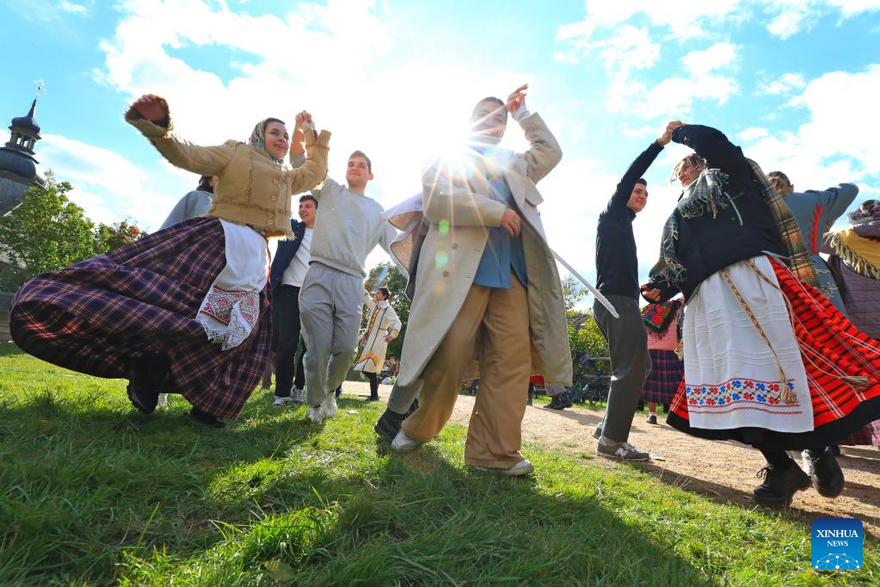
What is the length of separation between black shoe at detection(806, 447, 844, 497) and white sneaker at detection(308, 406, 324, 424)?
11.1 ft

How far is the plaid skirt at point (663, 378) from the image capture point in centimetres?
721

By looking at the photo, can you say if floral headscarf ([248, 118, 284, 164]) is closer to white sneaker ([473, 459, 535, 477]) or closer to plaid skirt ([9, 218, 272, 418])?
plaid skirt ([9, 218, 272, 418])

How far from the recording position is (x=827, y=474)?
8.29ft

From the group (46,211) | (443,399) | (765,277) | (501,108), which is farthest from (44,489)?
(46,211)

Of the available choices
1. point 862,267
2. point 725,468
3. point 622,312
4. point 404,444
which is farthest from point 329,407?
point 862,267

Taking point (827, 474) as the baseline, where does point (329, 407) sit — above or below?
below

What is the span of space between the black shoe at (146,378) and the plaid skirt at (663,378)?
674 cm

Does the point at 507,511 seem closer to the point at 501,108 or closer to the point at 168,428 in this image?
the point at 168,428

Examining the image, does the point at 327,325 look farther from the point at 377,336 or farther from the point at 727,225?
the point at 377,336

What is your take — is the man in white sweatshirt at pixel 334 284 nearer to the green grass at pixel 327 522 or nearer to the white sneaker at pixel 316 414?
the white sneaker at pixel 316 414

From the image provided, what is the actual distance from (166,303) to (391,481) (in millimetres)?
1828

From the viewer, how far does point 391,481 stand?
7.18 ft

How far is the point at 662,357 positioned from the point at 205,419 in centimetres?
678

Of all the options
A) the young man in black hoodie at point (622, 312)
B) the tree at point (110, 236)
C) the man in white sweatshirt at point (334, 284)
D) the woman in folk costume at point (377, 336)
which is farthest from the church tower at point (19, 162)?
the young man in black hoodie at point (622, 312)
